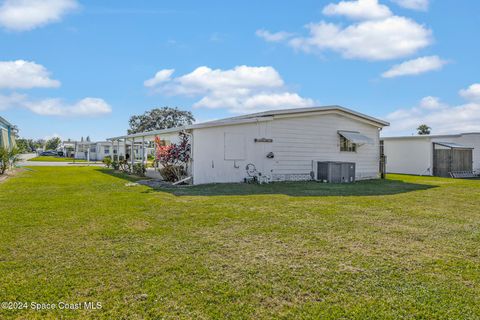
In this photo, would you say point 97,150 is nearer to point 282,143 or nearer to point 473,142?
point 282,143

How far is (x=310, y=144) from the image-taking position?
579 inches

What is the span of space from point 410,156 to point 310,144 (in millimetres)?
10927

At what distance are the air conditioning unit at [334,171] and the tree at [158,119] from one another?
42081 millimetres

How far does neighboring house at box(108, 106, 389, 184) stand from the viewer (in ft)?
Result: 40.8

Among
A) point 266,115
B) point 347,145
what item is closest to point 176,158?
point 266,115

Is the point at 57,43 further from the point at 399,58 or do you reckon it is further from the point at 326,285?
the point at 399,58

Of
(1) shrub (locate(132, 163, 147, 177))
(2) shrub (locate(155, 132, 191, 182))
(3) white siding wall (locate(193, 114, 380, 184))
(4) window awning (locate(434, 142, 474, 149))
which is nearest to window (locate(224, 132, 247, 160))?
(3) white siding wall (locate(193, 114, 380, 184))

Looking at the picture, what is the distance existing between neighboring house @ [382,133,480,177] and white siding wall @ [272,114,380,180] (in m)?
6.87

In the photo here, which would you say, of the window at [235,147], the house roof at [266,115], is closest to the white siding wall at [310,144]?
the house roof at [266,115]

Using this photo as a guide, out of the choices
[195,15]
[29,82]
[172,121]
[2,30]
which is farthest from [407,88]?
[172,121]

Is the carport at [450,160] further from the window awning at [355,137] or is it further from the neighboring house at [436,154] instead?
the window awning at [355,137]

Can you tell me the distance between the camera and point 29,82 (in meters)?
19.6

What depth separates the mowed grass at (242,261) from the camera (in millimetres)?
2816

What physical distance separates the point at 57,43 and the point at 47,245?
12.0 meters
